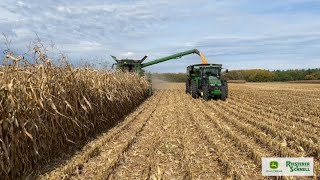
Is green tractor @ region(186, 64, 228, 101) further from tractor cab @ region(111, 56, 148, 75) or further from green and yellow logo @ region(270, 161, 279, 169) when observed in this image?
green and yellow logo @ region(270, 161, 279, 169)

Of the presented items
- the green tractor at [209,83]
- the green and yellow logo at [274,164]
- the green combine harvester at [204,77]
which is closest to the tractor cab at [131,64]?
the green combine harvester at [204,77]

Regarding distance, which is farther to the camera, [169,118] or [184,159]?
[169,118]

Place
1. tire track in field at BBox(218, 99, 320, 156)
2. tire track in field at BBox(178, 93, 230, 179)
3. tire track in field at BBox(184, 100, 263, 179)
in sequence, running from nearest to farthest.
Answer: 1. tire track in field at BBox(184, 100, 263, 179)
2. tire track in field at BBox(178, 93, 230, 179)
3. tire track in field at BBox(218, 99, 320, 156)

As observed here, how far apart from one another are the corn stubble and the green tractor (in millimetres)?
10103

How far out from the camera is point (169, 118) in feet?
42.1

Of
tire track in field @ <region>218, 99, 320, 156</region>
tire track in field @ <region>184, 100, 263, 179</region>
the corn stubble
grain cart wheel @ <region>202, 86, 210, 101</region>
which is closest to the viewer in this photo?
the corn stubble

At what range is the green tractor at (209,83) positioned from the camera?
→ 19778 millimetres

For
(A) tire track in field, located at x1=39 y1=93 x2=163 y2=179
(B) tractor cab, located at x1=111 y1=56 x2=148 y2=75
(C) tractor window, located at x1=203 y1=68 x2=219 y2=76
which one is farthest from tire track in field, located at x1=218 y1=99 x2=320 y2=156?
(B) tractor cab, located at x1=111 y1=56 x2=148 y2=75

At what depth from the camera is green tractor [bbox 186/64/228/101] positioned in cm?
1978

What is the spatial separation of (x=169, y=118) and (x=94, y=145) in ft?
16.3

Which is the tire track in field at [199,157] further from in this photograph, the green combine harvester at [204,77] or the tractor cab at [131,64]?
the tractor cab at [131,64]

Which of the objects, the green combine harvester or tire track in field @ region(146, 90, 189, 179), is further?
the green combine harvester

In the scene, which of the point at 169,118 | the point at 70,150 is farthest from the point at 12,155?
the point at 169,118

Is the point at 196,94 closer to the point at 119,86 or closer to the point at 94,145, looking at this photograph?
the point at 119,86
